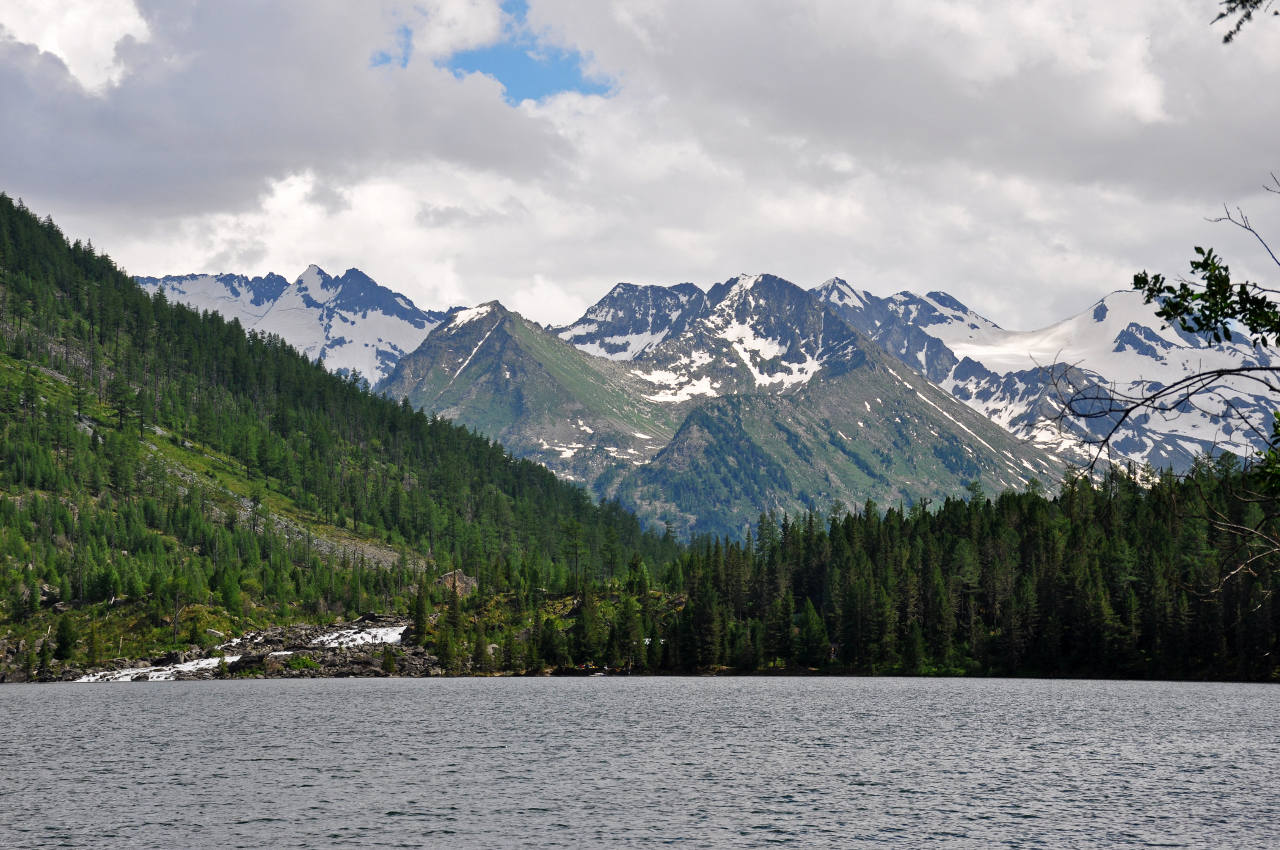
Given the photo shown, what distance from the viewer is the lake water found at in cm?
6531

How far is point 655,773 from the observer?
8994cm

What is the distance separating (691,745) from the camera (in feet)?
357

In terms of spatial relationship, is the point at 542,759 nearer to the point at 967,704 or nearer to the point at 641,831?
the point at 641,831

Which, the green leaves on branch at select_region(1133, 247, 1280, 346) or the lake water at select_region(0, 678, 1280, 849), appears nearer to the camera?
the green leaves on branch at select_region(1133, 247, 1280, 346)

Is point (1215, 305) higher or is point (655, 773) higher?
point (1215, 305)

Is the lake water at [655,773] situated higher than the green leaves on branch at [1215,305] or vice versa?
the green leaves on branch at [1215,305]

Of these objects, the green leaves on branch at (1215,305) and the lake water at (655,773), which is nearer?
the green leaves on branch at (1215,305)

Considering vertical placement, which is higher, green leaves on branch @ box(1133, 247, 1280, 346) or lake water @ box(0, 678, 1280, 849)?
green leaves on branch @ box(1133, 247, 1280, 346)

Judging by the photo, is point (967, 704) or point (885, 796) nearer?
point (885, 796)

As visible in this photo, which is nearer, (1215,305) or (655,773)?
(1215,305)

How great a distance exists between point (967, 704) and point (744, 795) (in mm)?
84296

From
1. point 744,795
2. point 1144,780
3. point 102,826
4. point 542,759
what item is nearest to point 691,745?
point 542,759

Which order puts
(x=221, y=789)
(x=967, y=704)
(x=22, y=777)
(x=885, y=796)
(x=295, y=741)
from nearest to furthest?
(x=885, y=796)
(x=221, y=789)
(x=22, y=777)
(x=295, y=741)
(x=967, y=704)

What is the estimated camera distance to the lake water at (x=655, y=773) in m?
65.3
